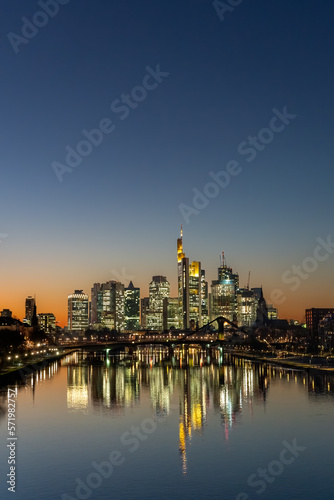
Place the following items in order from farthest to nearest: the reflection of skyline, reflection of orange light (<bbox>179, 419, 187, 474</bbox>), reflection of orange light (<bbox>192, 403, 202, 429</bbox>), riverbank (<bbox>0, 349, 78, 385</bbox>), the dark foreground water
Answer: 1. riverbank (<bbox>0, 349, 78, 385</bbox>)
2. the reflection of skyline
3. reflection of orange light (<bbox>192, 403, 202, 429</bbox>)
4. reflection of orange light (<bbox>179, 419, 187, 474</bbox>)
5. the dark foreground water

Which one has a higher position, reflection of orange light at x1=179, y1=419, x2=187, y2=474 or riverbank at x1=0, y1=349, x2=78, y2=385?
Result: riverbank at x1=0, y1=349, x2=78, y2=385

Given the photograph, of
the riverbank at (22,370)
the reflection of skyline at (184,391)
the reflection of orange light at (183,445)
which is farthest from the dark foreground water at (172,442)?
the riverbank at (22,370)

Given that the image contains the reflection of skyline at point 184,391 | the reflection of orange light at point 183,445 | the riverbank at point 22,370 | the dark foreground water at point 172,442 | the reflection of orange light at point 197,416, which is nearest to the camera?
the dark foreground water at point 172,442

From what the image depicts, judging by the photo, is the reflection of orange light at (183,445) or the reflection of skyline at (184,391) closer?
the reflection of orange light at (183,445)

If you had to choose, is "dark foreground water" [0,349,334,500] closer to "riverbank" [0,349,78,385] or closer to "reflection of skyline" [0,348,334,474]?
"reflection of skyline" [0,348,334,474]

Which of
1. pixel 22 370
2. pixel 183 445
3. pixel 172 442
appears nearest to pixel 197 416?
pixel 172 442

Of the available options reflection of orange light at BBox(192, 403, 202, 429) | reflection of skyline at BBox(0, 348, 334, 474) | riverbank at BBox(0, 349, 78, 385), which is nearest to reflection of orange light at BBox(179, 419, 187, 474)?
reflection of skyline at BBox(0, 348, 334, 474)

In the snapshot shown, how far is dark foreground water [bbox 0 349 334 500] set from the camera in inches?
1351

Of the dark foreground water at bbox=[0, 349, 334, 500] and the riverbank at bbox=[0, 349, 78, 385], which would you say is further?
the riverbank at bbox=[0, 349, 78, 385]

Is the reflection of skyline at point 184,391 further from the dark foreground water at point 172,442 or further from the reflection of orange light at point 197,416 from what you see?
the dark foreground water at point 172,442

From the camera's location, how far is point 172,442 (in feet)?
153

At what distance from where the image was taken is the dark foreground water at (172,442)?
34312 millimetres

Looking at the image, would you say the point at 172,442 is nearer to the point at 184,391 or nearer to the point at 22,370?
the point at 184,391

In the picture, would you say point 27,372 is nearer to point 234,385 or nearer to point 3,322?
point 234,385
